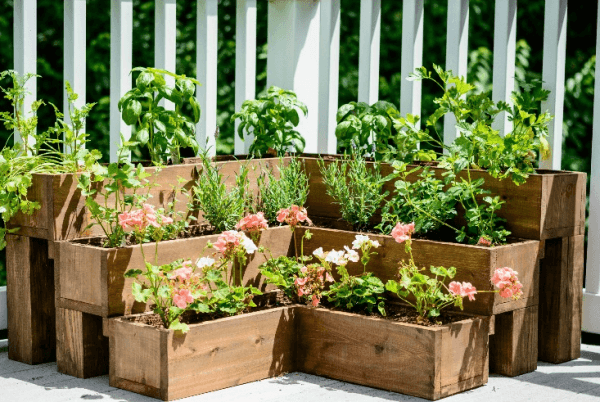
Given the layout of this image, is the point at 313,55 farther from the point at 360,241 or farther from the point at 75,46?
the point at 360,241

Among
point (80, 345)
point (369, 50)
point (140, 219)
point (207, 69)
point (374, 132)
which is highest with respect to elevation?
point (369, 50)

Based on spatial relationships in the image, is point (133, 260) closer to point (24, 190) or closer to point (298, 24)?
point (24, 190)

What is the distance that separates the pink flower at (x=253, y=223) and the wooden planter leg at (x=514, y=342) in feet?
2.84

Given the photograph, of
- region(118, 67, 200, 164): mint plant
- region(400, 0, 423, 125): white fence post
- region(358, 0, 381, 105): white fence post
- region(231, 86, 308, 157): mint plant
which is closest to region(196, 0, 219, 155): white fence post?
region(231, 86, 308, 157): mint plant

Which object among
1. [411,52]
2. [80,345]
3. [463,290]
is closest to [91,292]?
[80,345]

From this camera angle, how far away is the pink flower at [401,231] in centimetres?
328

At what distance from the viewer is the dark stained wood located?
9.81 feet

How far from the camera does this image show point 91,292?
317 cm

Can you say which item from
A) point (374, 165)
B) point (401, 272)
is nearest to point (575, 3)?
point (374, 165)

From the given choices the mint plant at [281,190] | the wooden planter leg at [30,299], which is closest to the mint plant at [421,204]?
the mint plant at [281,190]

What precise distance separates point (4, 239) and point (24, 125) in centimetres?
40

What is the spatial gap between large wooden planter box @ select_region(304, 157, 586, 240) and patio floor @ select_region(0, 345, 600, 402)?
490 millimetres

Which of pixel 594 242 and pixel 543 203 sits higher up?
pixel 543 203

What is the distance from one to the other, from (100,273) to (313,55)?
1.75m
